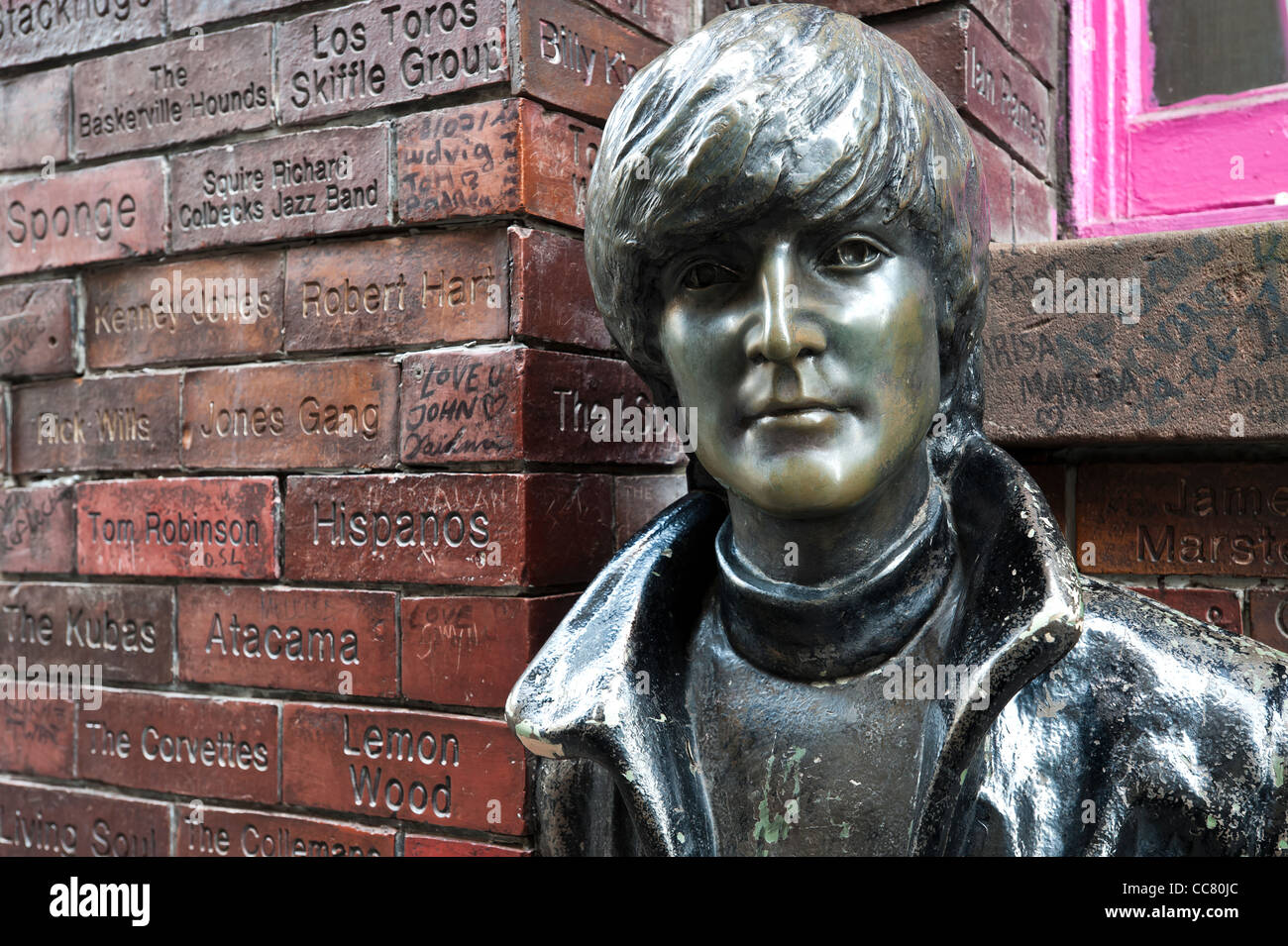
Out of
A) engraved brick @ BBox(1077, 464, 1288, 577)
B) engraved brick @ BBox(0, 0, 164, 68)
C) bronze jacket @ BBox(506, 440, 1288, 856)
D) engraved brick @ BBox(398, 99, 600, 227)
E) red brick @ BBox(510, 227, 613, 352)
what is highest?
engraved brick @ BBox(0, 0, 164, 68)

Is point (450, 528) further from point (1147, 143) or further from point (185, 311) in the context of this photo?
point (1147, 143)

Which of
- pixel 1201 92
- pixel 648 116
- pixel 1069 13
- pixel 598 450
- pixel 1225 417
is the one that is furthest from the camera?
pixel 1069 13

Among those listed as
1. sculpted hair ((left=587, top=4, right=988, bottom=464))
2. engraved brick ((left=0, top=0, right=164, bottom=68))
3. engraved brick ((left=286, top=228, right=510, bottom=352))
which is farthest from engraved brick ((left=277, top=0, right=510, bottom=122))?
sculpted hair ((left=587, top=4, right=988, bottom=464))

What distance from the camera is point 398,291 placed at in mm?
1719

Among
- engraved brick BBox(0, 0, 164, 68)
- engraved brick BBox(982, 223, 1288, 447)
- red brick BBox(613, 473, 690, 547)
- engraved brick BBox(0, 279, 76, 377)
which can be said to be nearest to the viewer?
engraved brick BBox(982, 223, 1288, 447)

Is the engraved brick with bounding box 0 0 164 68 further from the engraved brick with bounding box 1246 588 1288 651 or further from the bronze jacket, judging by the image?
the engraved brick with bounding box 1246 588 1288 651

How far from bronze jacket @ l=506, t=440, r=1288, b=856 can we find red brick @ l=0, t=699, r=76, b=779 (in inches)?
48.7

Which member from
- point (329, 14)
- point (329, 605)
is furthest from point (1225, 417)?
point (329, 14)

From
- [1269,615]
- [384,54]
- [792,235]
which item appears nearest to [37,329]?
[384,54]

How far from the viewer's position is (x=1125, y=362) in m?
1.66

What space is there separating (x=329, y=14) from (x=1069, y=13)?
1339mm

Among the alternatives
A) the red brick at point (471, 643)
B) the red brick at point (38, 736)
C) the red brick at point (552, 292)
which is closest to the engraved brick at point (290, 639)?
the red brick at point (471, 643)

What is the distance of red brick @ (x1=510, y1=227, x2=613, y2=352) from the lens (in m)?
1.62
